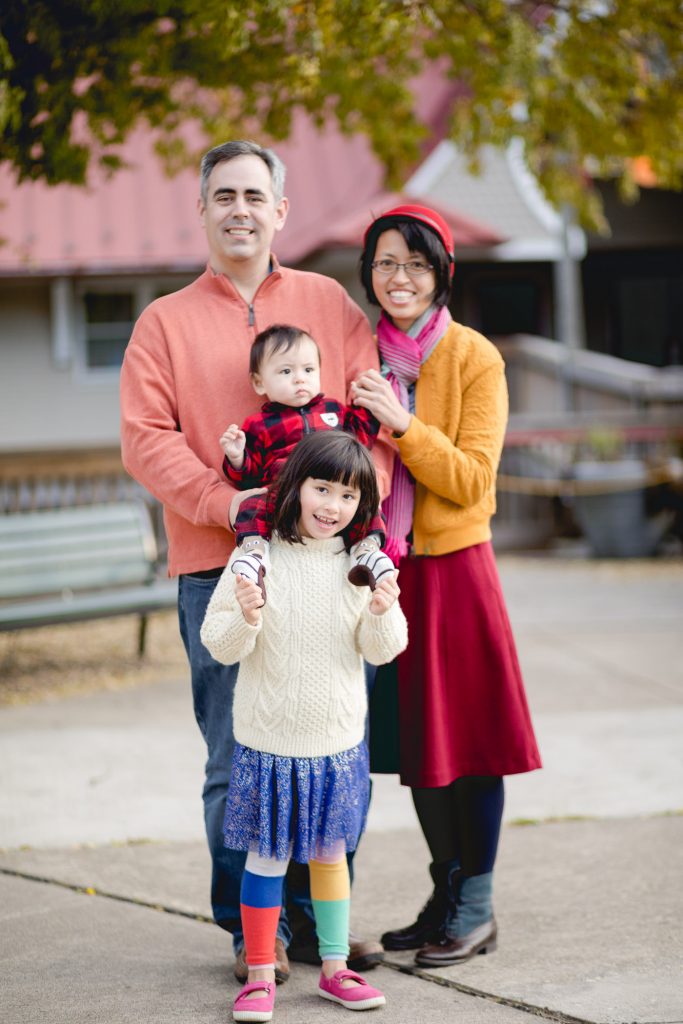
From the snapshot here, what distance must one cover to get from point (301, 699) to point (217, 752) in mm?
430

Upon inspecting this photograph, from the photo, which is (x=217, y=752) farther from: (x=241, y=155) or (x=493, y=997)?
(x=241, y=155)

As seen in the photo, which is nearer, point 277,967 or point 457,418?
point 277,967

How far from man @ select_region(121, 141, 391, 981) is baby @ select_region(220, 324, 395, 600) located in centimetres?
12

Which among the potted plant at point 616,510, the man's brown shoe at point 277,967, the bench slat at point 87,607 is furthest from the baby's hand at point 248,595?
the potted plant at point 616,510

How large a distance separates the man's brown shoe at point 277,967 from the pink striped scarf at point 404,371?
1052mm

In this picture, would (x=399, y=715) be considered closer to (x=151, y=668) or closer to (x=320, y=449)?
(x=320, y=449)

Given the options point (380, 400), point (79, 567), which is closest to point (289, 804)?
point (380, 400)

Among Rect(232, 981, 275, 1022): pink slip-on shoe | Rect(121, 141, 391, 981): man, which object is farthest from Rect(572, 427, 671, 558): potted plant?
Rect(232, 981, 275, 1022): pink slip-on shoe

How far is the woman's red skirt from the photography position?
3408 mm

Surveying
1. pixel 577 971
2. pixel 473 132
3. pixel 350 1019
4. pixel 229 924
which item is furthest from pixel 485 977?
pixel 473 132

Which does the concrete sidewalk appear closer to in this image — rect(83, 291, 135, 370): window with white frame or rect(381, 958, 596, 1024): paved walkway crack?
rect(381, 958, 596, 1024): paved walkway crack

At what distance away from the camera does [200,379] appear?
3.22 metres

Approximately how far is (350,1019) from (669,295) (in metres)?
16.9

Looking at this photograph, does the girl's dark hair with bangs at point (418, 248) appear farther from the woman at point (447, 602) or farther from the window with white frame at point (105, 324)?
the window with white frame at point (105, 324)
